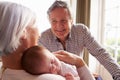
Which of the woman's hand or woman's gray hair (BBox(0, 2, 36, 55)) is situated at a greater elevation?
woman's gray hair (BBox(0, 2, 36, 55))

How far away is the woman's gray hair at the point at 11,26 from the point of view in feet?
3.26

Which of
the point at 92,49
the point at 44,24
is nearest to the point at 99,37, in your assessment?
the point at 44,24

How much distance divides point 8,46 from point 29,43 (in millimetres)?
146

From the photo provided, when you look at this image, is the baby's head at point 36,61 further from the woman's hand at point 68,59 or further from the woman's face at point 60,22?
the woman's face at point 60,22

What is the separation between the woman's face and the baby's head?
0.87m

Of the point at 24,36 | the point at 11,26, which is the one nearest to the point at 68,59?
the point at 24,36

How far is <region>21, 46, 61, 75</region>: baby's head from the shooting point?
1054mm

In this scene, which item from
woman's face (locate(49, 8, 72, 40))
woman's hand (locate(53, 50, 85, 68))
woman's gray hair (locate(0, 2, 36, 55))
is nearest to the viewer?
woman's gray hair (locate(0, 2, 36, 55))

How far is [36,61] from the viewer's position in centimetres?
106

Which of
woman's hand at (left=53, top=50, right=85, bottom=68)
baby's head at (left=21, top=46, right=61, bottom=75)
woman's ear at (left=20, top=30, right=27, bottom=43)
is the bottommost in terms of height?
woman's hand at (left=53, top=50, right=85, bottom=68)

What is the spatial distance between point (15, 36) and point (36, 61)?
15 cm

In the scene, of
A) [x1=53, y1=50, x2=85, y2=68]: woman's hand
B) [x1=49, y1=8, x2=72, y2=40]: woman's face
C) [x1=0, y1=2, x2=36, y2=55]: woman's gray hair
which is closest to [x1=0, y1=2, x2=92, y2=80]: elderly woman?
[x1=0, y1=2, x2=36, y2=55]: woman's gray hair

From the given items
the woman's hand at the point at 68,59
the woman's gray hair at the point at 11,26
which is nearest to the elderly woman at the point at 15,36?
the woman's gray hair at the point at 11,26

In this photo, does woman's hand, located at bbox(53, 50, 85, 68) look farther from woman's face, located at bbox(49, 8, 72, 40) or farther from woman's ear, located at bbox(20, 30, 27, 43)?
woman's face, located at bbox(49, 8, 72, 40)
